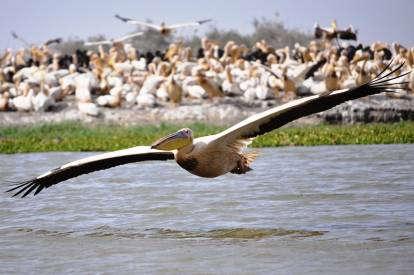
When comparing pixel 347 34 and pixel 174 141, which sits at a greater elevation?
pixel 347 34

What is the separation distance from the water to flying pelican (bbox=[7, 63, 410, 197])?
1.49 ft

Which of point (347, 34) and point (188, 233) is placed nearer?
point (188, 233)

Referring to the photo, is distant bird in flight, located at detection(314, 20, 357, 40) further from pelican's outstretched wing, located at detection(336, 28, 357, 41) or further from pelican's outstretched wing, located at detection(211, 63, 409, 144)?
pelican's outstretched wing, located at detection(211, 63, 409, 144)

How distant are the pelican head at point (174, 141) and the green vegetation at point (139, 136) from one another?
280 inches

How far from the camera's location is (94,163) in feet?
29.5

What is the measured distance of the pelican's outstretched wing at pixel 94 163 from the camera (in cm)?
886

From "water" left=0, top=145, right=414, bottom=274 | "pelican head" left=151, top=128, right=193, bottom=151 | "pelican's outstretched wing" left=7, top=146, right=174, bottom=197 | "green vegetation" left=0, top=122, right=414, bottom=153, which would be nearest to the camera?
"water" left=0, top=145, right=414, bottom=274

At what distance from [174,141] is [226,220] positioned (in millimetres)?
1206

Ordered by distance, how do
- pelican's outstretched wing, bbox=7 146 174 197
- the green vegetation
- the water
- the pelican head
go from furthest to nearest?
the green vegetation < pelican's outstretched wing, bbox=7 146 174 197 < the pelican head < the water

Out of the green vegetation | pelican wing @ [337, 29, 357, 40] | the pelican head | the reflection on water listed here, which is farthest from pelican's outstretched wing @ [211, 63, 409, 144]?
pelican wing @ [337, 29, 357, 40]

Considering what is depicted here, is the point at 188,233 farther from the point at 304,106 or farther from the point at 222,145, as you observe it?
the point at 304,106

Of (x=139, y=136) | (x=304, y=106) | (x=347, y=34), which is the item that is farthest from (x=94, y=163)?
(x=347, y=34)

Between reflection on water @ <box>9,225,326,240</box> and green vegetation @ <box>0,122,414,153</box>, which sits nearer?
reflection on water @ <box>9,225,326,240</box>

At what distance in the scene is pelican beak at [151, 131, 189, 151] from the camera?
793 cm
